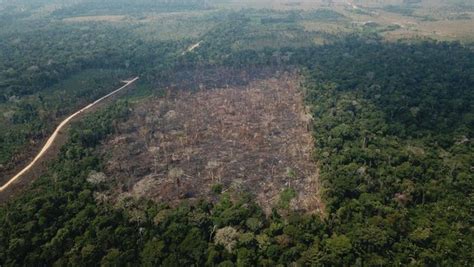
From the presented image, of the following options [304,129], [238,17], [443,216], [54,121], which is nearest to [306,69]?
[304,129]

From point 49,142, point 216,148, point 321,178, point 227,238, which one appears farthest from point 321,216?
point 49,142

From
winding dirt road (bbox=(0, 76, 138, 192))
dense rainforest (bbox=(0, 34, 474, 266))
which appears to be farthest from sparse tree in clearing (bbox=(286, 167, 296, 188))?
winding dirt road (bbox=(0, 76, 138, 192))

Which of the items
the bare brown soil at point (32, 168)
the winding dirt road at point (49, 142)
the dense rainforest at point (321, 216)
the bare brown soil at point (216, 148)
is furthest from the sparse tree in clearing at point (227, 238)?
the winding dirt road at point (49, 142)

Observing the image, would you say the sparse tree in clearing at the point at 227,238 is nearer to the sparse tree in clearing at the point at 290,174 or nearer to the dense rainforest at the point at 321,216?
the dense rainforest at the point at 321,216

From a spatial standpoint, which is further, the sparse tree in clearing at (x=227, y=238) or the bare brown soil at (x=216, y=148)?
the bare brown soil at (x=216, y=148)

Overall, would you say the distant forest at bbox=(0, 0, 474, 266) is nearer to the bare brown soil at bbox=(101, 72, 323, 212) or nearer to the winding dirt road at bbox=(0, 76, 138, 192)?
the winding dirt road at bbox=(0, 76, 138, 192)
